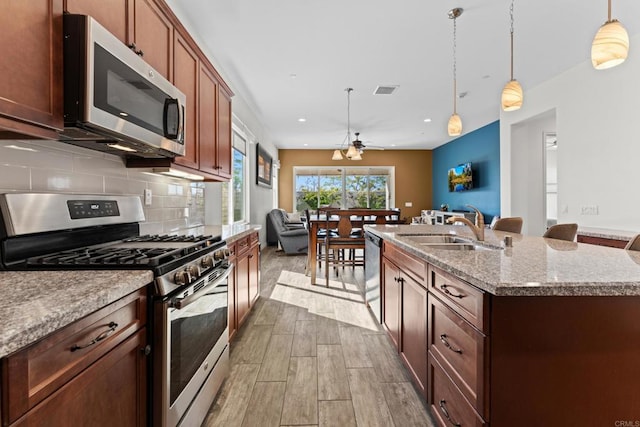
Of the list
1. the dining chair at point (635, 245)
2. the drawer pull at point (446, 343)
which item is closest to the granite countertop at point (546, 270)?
the dining chair at point (635, 245)

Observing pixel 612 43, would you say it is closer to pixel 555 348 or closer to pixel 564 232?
pixel 564 232

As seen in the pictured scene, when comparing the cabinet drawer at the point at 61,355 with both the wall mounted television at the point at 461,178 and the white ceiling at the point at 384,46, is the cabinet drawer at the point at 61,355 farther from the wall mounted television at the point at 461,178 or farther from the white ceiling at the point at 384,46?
the wall mounted television at the point at 461,178

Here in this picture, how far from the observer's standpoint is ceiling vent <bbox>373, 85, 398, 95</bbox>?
15.3ft

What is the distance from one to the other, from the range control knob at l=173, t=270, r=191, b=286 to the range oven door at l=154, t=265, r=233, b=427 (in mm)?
47

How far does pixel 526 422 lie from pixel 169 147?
1.93 meters

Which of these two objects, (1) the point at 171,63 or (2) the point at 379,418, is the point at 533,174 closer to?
(2) the point at 379,418

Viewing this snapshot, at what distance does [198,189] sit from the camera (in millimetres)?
3072

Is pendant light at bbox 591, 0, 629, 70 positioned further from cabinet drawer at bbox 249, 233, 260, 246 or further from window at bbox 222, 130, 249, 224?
window at bbox 222, 130, 249, 224

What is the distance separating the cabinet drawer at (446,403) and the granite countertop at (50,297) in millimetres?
1209

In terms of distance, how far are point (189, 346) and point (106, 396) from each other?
477mm

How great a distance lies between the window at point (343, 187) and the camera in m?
9.81

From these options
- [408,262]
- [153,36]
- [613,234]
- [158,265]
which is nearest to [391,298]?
[408,262]

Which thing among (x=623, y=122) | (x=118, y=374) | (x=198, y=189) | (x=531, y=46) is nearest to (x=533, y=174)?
(x=623, y=122)

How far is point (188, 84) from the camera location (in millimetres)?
2160
